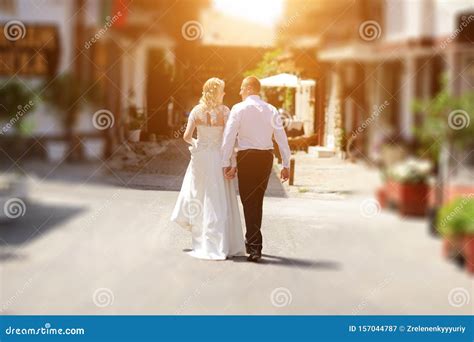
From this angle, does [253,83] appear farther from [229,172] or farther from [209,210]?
[209,210]

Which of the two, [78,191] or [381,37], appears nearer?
[381,37]

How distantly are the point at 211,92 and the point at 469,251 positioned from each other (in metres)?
1.88

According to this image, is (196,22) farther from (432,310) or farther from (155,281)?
(432,310)

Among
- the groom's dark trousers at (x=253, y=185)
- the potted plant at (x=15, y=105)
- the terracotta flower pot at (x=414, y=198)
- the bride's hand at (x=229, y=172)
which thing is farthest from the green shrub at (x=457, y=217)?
the potted plant at (x=15, y=105)

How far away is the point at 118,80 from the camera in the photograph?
684 centimetres

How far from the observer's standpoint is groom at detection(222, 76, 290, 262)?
666 cm

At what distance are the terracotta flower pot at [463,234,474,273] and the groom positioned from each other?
118cm

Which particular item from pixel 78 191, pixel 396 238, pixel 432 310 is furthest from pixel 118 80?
pixel 432 310

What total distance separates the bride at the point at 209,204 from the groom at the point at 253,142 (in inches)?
4.1

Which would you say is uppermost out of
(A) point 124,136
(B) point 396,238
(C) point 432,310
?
(A) point 124,136

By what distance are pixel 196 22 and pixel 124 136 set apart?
868 millimetres

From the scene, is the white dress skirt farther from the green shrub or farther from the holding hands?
the green shrub

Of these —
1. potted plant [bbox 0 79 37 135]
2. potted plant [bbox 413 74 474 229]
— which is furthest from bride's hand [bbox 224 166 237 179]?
potted plant [bbox 0 79 37 135]

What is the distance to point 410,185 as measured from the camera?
662 cm
